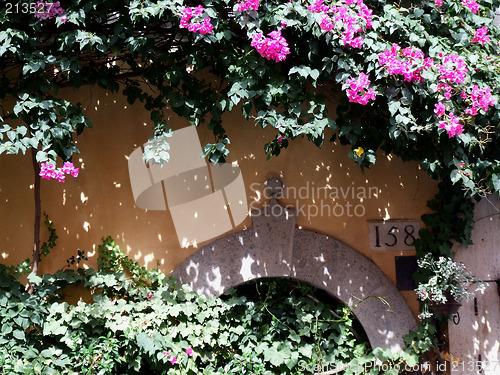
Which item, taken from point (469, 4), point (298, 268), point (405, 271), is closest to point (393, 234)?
point (405, 271)

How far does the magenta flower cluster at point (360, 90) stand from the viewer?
3859mm

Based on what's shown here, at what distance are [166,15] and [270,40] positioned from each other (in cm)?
59

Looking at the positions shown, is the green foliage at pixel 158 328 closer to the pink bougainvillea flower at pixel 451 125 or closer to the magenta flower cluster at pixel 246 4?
the pink bougainvillea flower at pixel 451 125

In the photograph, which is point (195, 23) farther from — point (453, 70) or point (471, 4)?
point (471, 4)

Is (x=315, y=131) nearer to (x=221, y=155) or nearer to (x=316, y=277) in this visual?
(x=221, y=155)

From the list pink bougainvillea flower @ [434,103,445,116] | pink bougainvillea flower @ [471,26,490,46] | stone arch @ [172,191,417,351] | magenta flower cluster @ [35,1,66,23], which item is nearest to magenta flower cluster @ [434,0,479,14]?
pink bougainvillea flower @ [471,26,490,46]

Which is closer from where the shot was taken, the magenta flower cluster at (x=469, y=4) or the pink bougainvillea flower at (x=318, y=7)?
the pink bougainvillea flower at (x=318, y=7)

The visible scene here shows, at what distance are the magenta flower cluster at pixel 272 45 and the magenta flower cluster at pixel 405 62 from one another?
528mm

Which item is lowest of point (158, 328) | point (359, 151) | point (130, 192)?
point (158, 328)

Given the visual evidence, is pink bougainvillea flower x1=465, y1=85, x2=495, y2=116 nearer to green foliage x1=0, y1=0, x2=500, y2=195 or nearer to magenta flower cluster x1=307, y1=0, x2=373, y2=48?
green foliage x1=0, y1=0, x2=500, y2=195

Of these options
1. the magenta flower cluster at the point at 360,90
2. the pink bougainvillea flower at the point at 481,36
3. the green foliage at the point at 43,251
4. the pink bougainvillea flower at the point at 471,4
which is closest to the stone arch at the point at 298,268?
the green foliage at the point at 43,251

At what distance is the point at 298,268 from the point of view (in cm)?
475

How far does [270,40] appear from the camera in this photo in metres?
3.81

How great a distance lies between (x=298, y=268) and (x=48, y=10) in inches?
89.0
